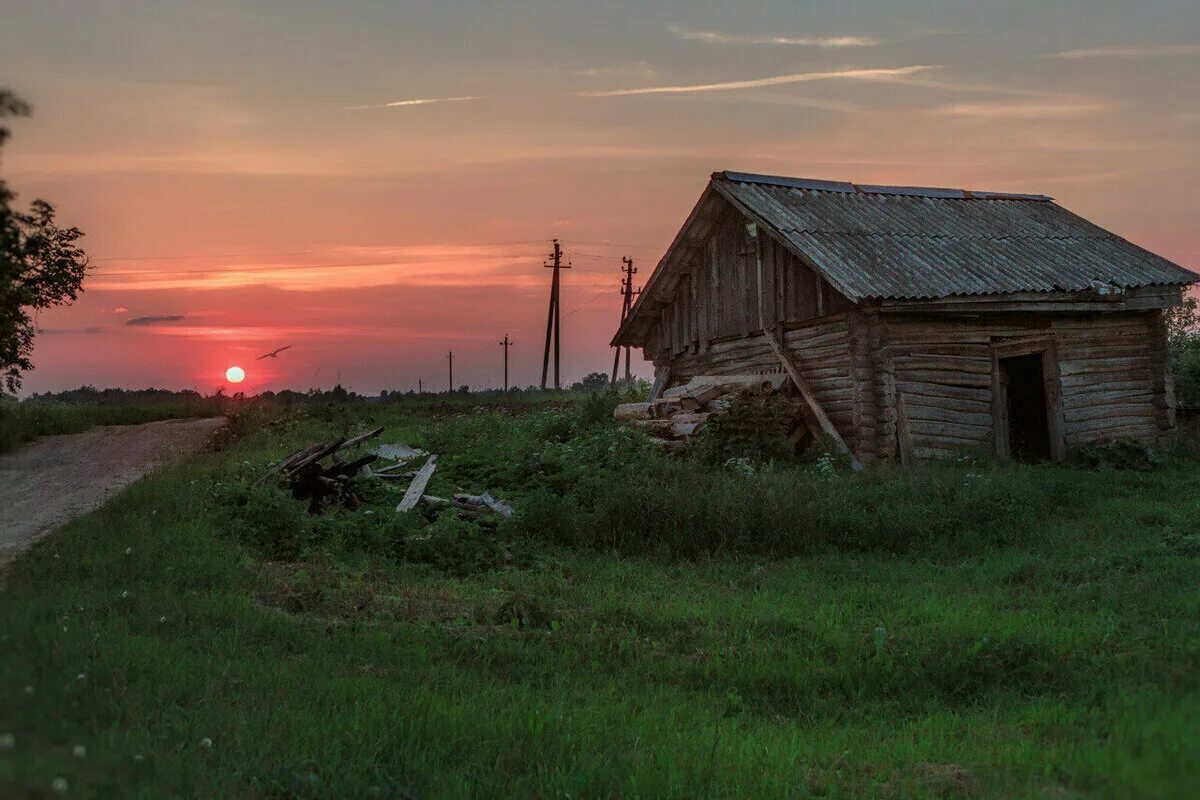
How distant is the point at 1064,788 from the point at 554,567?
721 cm

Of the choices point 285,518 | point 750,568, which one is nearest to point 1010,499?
point 750,568

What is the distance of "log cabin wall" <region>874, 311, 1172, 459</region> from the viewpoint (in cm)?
1819

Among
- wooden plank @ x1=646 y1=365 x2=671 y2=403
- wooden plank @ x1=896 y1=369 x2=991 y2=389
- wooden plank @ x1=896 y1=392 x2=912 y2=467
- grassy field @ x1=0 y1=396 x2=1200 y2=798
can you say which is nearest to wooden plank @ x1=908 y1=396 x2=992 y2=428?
wooden plank @ x1=896 y1=392 x2=912 y2=467

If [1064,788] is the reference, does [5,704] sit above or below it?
above

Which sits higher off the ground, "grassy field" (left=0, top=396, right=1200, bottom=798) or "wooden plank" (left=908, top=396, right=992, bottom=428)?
"wooden plank" (left=908, top=396, right=992, bottom=428)

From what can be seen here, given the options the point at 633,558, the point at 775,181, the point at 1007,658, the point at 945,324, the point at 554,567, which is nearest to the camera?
the point at 1007,658

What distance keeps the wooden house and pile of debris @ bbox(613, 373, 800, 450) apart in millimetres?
749

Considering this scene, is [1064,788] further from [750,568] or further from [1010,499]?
[1010,499]

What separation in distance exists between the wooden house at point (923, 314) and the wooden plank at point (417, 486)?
7.53 m

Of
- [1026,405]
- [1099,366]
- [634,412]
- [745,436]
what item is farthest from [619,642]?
[1026,405]

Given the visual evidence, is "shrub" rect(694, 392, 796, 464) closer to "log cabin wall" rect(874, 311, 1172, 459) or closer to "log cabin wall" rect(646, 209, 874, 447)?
"log cabin wall" rect(646, 209, 874, 447)

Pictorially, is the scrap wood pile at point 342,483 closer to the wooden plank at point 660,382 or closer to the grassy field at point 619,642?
the grassy field at point 619,642

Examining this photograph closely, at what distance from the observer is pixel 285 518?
12.1 metres

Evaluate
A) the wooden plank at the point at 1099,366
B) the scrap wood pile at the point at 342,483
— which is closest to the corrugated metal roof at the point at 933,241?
the wooden plank at the point at 1099,366
